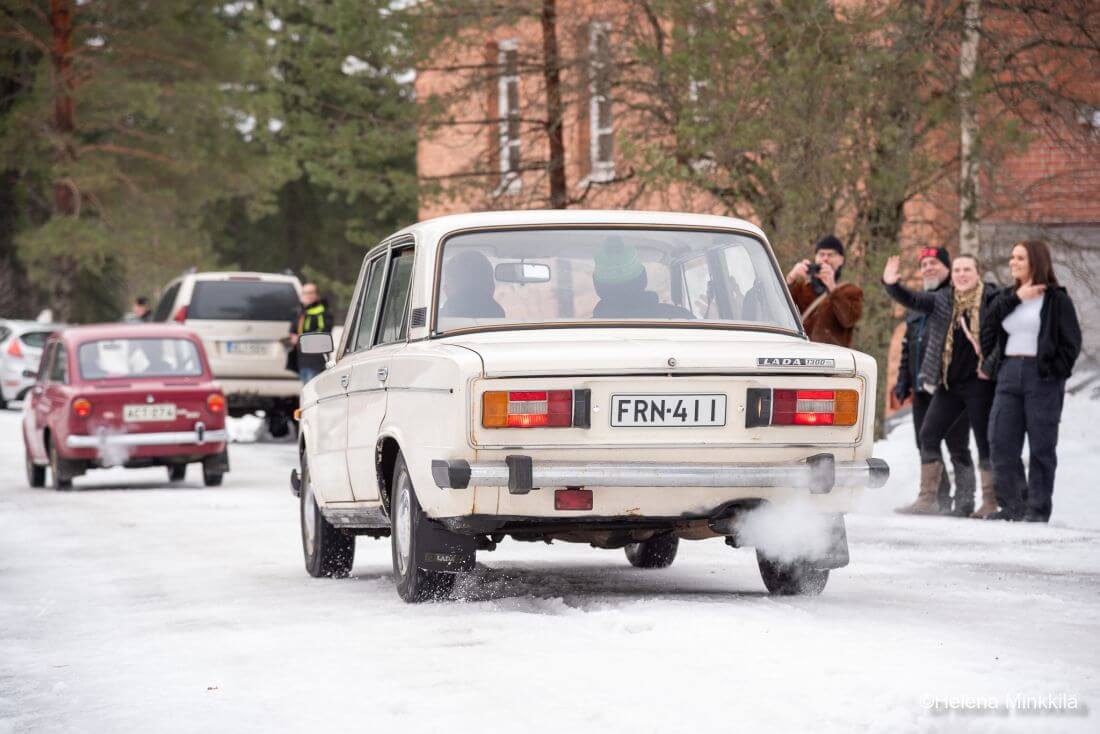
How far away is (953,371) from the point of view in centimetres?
1461

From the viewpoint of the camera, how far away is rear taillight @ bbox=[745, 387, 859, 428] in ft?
26.6

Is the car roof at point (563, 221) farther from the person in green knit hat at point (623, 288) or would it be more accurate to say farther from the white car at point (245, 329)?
the white car at point (245, 329)

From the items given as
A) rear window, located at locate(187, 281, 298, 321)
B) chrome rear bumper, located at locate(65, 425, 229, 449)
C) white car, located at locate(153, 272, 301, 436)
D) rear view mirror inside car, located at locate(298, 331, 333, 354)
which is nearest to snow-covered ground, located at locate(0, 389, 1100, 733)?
rear view mirror inside car, located at locate(298, 331, 333, 354)

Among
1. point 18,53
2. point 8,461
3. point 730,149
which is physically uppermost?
point 18,53

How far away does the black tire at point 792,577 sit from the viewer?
879cm

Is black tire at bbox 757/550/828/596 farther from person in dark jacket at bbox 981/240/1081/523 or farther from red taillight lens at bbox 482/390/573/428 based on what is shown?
person in dark jacket at bbox 981/240/1081/523

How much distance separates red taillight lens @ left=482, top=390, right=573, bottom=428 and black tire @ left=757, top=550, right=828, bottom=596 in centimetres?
141

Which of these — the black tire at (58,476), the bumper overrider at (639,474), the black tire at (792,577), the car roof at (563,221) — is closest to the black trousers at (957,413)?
the car roof at (563,221)

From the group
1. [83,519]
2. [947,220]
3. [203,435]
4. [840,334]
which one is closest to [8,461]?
[203,435]

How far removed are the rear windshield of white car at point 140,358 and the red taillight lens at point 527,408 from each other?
39.0 ft

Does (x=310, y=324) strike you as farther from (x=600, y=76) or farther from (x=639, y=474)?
(x=639, y=474)

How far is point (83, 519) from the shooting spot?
49.3 feet

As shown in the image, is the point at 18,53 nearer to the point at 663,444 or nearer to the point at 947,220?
the point at 947,220

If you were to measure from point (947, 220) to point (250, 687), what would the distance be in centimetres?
1569
